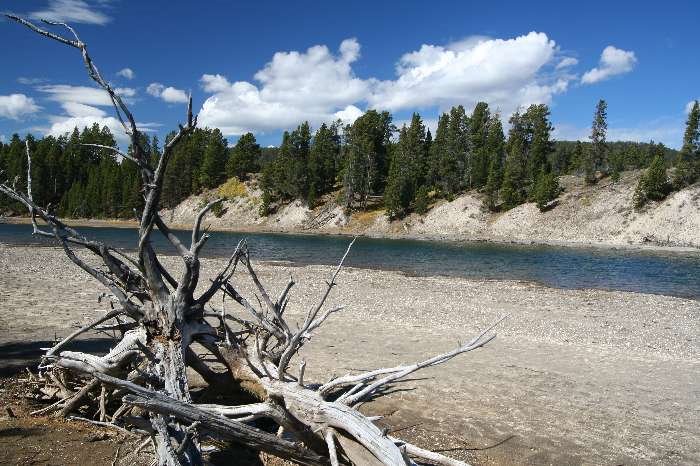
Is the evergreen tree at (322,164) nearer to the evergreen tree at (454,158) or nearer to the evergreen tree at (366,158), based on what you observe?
the evergreen tree at (366,158)

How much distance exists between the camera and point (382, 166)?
4085 inches

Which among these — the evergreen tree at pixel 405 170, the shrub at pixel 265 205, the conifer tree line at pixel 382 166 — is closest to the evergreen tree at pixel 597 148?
the conifer tree line at pixel 382 166

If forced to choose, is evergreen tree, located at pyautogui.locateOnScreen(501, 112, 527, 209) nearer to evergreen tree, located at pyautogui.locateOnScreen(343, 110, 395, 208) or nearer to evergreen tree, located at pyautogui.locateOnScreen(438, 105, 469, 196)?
evergreen tree, located at pyautogui.locateOnScreen(438, 105, 469, 196)

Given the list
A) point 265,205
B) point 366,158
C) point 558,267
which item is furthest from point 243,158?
point 558,267

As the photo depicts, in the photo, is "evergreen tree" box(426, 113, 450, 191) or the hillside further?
"evergreen tree" box(426, 113, 450, 191)

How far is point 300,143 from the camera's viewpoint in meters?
107

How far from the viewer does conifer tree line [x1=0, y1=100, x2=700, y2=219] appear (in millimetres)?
85250

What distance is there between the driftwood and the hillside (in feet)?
227

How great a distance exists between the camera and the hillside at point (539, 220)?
6738 cm

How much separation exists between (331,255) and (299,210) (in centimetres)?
5344

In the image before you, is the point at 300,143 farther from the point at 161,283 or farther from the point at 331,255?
the point at 161,283

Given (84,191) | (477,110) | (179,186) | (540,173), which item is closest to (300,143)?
(179,186)

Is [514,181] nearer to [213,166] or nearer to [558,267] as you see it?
[558,267]

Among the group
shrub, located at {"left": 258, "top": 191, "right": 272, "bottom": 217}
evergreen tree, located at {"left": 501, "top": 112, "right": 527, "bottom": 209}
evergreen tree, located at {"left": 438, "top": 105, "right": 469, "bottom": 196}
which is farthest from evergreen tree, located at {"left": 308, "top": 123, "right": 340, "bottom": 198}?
evergreen tree, located at {"left": 501, "top": 112, "right": 527, "bottom": 209}
